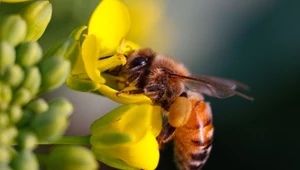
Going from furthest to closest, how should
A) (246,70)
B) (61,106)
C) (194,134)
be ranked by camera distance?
(246,70)
(194,134)
(61,106)

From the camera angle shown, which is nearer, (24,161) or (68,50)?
(24,161)

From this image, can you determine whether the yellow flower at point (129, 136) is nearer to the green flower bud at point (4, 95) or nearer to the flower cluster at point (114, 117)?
the flower cluster at point (114, 117)

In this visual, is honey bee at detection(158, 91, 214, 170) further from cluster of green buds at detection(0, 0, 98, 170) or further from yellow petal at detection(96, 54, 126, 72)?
cluster of green buds at detection(0, 0, 98, 170)

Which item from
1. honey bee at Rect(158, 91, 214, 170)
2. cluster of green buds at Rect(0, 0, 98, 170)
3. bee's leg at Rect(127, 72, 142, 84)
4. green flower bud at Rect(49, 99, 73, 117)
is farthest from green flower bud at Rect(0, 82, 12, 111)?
Result: honey bee at Rect(158, 91, 214, 170)

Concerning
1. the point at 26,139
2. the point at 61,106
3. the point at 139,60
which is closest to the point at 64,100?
the point at 61,106

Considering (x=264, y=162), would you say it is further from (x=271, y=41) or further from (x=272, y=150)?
(x=271, y=41)

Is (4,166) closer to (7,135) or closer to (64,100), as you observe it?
(7,135)

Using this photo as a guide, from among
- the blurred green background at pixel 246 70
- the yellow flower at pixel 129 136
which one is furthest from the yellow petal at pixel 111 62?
the blurred green background at pixel 246 70
